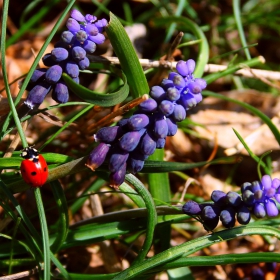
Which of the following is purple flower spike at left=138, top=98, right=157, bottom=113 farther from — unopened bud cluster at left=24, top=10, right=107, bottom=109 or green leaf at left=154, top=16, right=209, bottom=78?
green leaf at left=154, top=16, right=209, bottom=78

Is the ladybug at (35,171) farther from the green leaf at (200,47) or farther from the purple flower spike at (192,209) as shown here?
the green leaf at (200,47)

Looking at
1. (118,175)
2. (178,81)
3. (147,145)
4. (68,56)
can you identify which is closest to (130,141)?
(147,145)

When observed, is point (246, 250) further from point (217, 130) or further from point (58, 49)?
point (58, 49)

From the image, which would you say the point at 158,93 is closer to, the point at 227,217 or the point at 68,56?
the point at 68,56

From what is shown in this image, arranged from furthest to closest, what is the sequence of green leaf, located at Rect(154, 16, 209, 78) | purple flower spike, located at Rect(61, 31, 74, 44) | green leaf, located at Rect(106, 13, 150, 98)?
green leaf, located at Rect(154, 16, 209, 78) → green leaf, located at Rect(106, 13, 150, 98) → purple flower spike, located at Rect(61, 31, 74, 44)

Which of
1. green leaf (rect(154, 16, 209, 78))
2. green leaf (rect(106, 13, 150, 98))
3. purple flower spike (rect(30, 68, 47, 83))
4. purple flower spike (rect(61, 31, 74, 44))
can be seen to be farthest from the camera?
green leaf (rect(154, 16, 209, 78))

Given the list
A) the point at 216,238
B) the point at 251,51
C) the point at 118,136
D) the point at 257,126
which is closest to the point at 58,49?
the point at 118,136

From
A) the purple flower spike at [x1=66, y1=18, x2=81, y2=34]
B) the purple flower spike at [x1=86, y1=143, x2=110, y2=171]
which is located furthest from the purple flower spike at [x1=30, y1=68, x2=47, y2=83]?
the purple flower spike at [x1=86, y1=143, x2=110, y2=171]
